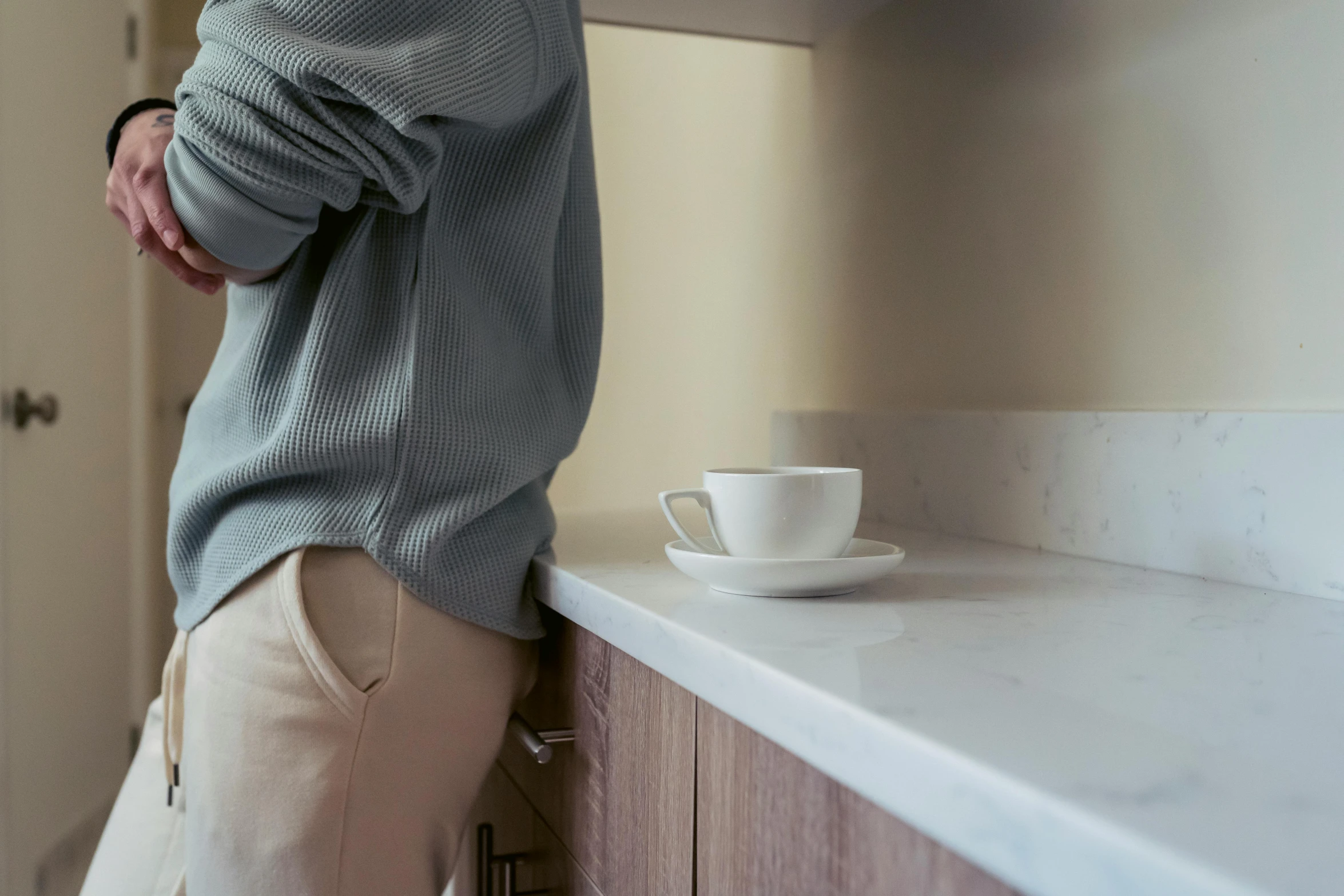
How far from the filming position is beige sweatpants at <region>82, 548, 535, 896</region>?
0.69 metres

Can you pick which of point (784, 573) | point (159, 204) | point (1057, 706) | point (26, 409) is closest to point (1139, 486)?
point (784, 573)

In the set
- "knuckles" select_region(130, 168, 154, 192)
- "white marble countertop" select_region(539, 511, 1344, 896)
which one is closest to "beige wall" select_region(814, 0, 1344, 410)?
"white marble countertop" select_region(539, 511, 1344, 896)

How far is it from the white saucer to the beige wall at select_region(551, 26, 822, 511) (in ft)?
2.91

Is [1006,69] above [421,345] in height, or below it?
above

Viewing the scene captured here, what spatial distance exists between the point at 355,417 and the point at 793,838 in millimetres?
436

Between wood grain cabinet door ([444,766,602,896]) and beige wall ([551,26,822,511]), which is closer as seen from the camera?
wood grain cabinet door ([444,766,602,896])

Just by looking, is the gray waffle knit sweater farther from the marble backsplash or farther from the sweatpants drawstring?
the marble backsplash

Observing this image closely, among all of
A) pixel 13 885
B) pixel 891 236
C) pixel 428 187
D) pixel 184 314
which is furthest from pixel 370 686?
pixel 184 314

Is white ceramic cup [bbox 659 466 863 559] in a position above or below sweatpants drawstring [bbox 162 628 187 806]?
above

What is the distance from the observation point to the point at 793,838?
45cm

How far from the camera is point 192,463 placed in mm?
812

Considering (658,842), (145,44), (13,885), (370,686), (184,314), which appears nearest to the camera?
(658,842)

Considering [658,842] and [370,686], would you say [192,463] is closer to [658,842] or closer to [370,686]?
[370,686]

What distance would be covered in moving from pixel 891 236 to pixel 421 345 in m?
0.65
